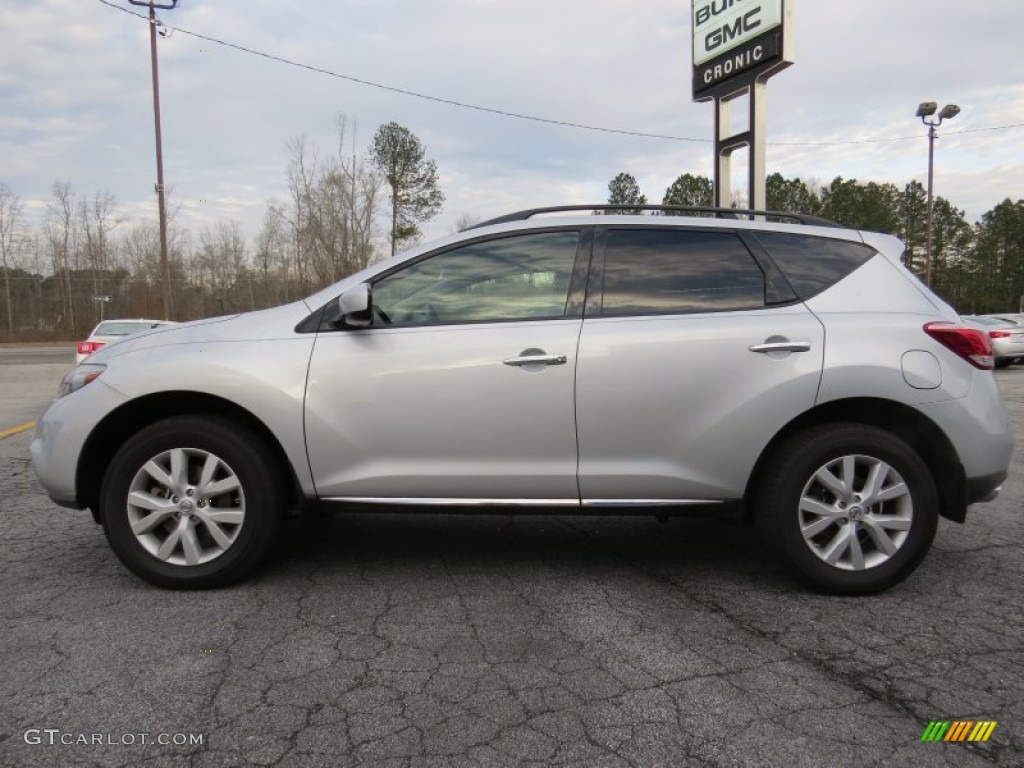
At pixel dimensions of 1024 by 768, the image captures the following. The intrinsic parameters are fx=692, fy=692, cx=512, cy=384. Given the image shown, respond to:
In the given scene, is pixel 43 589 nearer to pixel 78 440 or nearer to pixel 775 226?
pixel 78 440

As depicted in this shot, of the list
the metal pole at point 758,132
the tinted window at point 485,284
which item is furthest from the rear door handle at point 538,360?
the metal pole at point 758,132

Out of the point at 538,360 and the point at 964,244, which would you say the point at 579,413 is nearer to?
the point at 538,360

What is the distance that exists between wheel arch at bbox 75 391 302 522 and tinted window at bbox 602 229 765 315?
1.73 m

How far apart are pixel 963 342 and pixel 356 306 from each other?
109 inches

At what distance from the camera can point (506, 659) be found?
8.63 feet

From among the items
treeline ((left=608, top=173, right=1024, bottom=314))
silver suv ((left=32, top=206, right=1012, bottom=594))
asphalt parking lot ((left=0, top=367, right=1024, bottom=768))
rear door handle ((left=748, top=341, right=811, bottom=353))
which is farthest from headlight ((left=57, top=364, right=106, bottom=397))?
treeline ((left=608, top=173, right=1024, bottom=314))

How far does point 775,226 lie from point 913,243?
230 ft

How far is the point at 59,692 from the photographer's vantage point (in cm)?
239

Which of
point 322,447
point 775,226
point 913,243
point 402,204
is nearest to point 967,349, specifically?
point 775,226

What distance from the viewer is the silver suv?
313cm

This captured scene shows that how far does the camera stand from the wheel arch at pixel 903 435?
318 cm

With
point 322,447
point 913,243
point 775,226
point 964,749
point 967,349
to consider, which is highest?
point 913,243

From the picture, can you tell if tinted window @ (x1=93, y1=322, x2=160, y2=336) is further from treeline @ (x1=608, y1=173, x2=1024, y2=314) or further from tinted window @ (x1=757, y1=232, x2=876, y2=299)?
treeline @ (x1=608, y1=173, x2=1024, y2=314)

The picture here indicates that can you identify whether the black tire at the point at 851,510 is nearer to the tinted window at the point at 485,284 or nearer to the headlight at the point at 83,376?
the tinted window at the point at 485,284
